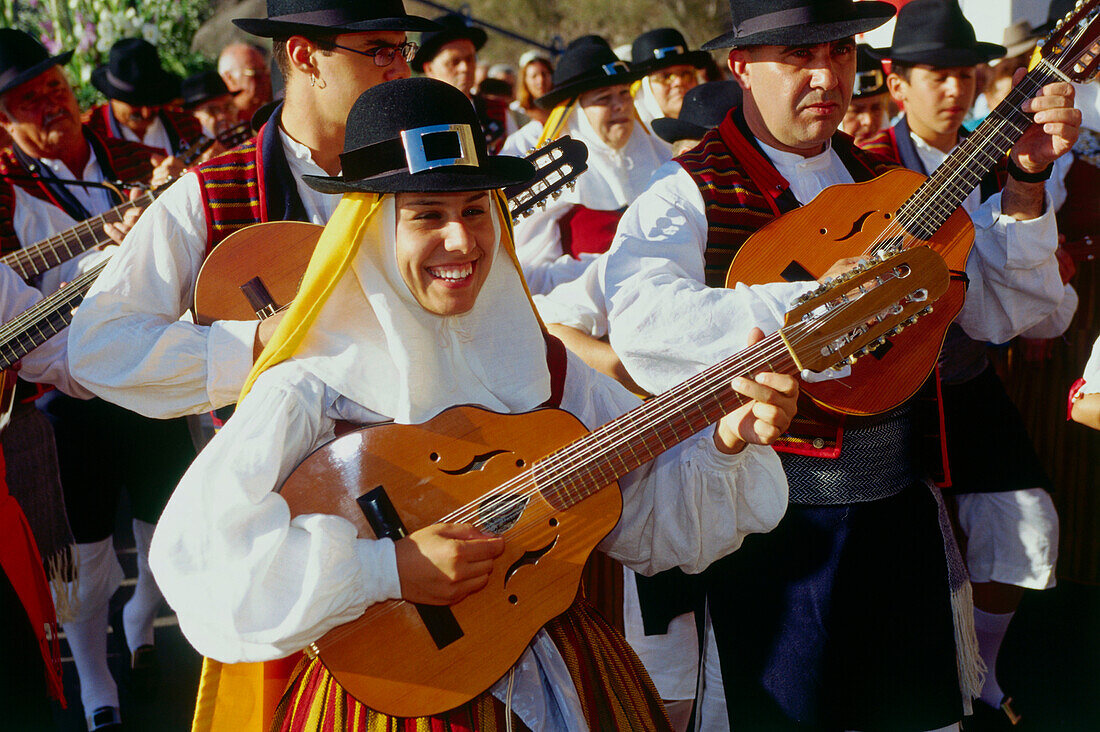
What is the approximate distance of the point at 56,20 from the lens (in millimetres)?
11078

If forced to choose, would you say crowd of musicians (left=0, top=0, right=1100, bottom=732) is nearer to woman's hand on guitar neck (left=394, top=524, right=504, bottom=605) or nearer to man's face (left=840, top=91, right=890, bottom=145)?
woman's hand on guitar neck (left=394, top=524, right=504, bottom=605)

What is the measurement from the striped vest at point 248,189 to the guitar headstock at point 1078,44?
7.09 ft

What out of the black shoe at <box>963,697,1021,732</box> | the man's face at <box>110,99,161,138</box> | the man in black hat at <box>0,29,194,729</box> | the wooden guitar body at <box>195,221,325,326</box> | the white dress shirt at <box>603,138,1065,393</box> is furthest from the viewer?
the man's face at <box>110,99,161,138</box>

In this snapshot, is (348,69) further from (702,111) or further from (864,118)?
(864,118)

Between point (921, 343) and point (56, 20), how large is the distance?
1088cm

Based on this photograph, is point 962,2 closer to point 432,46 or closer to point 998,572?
point 432,46

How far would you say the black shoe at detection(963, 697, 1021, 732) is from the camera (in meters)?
4.00

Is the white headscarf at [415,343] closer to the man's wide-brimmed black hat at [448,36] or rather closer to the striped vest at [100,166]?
the striped vest at [100,166]

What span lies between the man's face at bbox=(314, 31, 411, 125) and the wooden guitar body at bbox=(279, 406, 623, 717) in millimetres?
1280

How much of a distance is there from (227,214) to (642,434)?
148cm

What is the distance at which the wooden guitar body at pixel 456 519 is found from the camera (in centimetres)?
213

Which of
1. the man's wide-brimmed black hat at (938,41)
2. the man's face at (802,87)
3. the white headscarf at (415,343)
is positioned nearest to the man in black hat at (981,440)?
the man's wide-brimmed black hat at (938,41)

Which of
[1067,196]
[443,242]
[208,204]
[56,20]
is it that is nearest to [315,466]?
[443,242]

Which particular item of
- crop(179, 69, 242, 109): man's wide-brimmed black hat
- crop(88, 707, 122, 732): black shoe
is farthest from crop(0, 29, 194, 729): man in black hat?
crop(179, 69, 242, 109): man's wide-brimmed black hat
